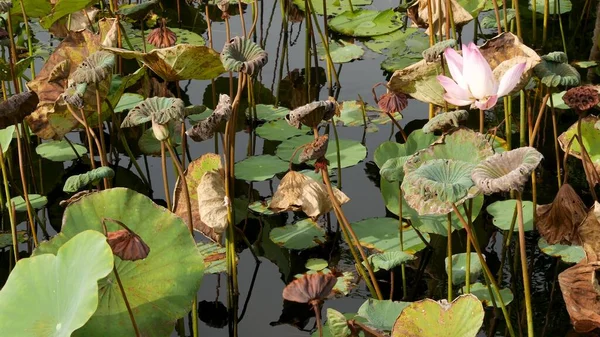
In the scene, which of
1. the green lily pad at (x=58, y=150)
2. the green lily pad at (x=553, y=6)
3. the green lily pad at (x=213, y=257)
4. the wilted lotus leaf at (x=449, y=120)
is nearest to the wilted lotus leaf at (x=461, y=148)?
the wilted lotus leaf at (x=449, y=120)

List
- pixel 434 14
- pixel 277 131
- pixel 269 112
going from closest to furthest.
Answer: pixel 434 14, pixel 277 131, pixel 269 112

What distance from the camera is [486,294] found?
6.35 feet

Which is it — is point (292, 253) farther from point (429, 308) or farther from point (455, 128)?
point (429, 308)

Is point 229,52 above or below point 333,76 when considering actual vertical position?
above

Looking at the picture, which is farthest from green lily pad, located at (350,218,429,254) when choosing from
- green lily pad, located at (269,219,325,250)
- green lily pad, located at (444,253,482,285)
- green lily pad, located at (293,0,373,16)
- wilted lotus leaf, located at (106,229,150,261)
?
green lily pad, located at (293,0,373,16)

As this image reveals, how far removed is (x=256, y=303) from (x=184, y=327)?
19 centimetres

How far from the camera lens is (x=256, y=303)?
2.12 metres

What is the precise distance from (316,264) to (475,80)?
32.1 inches

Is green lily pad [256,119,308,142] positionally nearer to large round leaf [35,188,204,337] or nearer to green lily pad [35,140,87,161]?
green lily pad [35,140,87,161]

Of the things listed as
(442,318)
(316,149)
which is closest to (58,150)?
(316,149)

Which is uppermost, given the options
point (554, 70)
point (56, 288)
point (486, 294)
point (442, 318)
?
point (554, 70)

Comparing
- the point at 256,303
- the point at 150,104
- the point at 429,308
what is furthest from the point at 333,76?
the point at 429,308

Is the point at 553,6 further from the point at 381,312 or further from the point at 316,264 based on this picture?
the point at 381,312

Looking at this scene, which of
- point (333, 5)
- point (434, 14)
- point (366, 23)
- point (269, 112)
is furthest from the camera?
point (333, 5)
